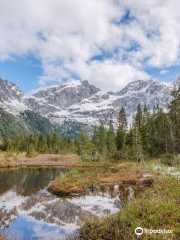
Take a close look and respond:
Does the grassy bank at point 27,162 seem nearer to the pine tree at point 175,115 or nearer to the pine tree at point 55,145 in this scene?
the pine tree at point 175,115

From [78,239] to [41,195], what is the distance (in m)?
14.6

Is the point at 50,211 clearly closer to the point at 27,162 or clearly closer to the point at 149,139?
the point at 27,162

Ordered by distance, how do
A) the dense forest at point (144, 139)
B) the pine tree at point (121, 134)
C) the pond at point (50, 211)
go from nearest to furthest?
the pond at point (50, 211)
the dense forest at point (144, 139)
the pine tree at point (121, 134)

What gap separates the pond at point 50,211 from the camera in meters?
13.9

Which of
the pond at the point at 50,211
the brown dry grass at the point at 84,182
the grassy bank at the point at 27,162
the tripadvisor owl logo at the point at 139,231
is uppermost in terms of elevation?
the grassy bank at the point at 27,162

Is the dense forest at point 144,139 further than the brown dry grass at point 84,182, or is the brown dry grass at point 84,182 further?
the dense forest at point 144,139

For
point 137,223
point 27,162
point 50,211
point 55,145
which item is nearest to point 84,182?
point 50,211

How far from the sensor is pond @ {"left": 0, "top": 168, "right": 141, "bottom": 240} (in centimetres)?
1389

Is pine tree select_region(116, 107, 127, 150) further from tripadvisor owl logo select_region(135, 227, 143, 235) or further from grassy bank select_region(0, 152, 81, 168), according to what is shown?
tripadvisor owl logo select_region(135, 227, 143, 235)

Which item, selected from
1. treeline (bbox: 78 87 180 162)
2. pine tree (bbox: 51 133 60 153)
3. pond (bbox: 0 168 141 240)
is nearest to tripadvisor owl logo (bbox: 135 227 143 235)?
pond (bbox: 0 168 141 240)

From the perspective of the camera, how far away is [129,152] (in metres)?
65.9

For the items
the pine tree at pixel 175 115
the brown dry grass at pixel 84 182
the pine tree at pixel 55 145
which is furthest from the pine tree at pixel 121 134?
the brown dry grass at pixel 84 182

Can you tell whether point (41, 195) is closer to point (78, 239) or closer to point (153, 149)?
point (78, 239)

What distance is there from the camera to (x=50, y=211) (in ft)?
59.7
